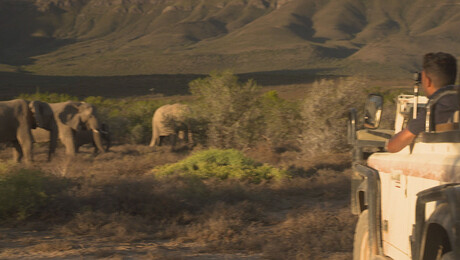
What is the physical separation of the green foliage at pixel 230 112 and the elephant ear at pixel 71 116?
3516mm

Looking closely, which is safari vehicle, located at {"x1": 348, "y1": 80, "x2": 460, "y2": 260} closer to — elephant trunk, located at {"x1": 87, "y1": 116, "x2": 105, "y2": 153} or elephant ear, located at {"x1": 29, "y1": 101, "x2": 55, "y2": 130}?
elephant ear, located at {"x1": 29, "y1": 101, "x2": 55, "y2": 130}

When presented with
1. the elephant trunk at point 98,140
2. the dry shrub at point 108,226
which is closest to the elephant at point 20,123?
the elephant trunk at point 98,140

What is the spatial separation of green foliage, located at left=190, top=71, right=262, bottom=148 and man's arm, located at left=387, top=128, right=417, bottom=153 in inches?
494

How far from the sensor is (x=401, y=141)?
403cm

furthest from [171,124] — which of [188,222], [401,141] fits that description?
A: [401,141]

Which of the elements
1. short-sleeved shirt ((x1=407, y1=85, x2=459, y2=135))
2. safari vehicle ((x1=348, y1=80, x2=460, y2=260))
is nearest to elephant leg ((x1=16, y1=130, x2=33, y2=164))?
safari vehicle ((x1=348, y1=80, x2=460, y2=260))

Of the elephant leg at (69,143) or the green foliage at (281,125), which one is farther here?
the green foliage at (281,125)

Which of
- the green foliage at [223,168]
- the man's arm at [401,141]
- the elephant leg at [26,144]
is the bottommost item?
the green foliage at [223,168]

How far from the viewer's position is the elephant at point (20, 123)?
14.6 metres

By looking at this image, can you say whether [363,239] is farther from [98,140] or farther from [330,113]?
[98,140]

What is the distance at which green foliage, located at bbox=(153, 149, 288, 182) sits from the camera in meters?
11.8

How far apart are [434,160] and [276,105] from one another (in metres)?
15.0

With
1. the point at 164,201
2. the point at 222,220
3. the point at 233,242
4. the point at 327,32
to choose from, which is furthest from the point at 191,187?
the point at 327,32

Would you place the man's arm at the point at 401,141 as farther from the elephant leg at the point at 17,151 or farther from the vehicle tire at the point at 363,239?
the elephant leg at the point at 17,151
